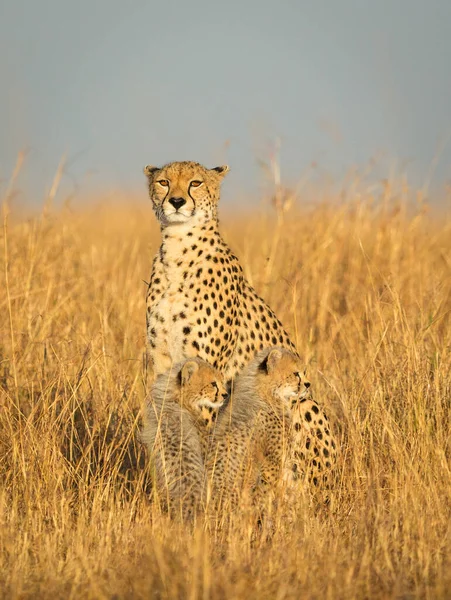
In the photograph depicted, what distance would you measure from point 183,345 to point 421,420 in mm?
978

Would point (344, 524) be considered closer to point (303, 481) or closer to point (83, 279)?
point (303, 481)

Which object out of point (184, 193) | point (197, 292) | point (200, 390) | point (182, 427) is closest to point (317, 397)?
point (197, 292)

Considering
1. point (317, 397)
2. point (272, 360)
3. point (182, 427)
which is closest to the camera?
point (182, 427)

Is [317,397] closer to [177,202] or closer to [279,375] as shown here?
[279,375]

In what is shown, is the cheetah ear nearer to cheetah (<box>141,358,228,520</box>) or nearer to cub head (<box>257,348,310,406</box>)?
cub head (<box>257,348,310,406</box>)

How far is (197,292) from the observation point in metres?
4.08

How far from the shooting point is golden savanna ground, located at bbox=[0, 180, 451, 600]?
2.69m

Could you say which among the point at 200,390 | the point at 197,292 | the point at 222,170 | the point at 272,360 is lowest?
the point at 200,390

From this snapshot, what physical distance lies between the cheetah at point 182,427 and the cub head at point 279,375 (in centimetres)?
20

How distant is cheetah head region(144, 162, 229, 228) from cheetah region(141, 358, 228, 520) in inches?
32.3

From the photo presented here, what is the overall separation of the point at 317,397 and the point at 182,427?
1.56 metres

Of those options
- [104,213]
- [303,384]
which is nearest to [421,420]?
[303,384]

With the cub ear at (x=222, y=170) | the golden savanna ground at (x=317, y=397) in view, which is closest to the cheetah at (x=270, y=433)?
the golden savanna ground at (x=317, y=397)

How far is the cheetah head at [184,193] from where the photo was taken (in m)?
4.14
